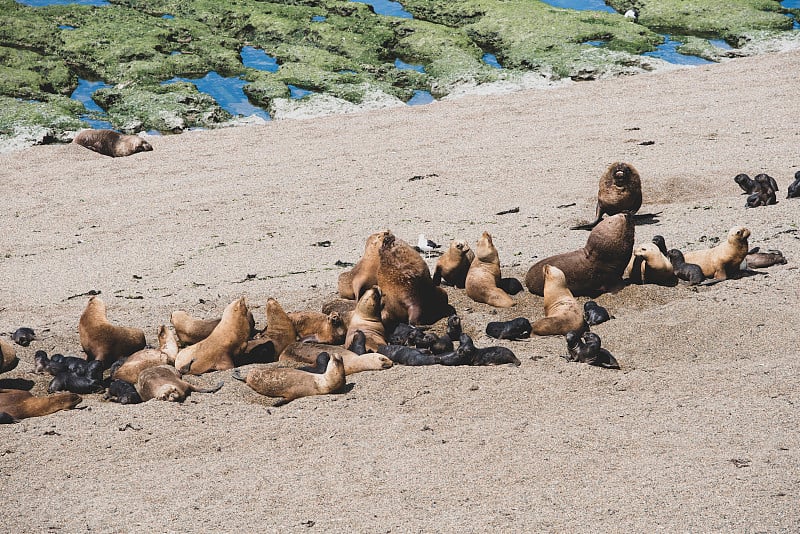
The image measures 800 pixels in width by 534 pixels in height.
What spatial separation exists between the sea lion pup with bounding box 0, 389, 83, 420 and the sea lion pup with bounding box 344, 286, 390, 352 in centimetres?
226

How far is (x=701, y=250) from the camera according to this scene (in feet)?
28.5

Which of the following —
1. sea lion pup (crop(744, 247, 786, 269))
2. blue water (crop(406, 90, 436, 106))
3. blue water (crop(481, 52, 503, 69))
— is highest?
sea lion pup (crop(744, 247, 786, 269))

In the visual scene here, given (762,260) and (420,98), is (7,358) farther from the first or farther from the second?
(420,98)

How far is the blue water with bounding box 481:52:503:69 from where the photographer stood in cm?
2066

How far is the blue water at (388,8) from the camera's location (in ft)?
82.4

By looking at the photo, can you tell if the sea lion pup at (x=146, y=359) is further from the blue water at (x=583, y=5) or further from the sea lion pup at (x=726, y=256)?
the blue water at (x=583, y=5)

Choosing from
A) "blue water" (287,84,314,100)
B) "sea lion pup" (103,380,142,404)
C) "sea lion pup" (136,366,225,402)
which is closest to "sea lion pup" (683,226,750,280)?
"sea lion pup" (136,366,225,402)

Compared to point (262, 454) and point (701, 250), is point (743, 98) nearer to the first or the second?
point (701, 250)

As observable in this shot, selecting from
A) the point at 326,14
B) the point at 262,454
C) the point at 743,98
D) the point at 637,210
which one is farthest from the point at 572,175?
the point at 326,14

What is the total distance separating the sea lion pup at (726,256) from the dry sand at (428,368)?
22 centimetres

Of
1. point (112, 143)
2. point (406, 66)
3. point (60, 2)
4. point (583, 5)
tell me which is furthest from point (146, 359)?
point (60, 2)

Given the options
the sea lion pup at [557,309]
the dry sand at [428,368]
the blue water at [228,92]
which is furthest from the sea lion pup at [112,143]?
the sea lion pup at [557,309]

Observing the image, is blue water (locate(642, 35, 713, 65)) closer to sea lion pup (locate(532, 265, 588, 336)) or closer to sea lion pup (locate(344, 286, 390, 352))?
sea lion pup (locate(532, 265, 588, 336))

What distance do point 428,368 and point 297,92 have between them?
1375 centimetres
